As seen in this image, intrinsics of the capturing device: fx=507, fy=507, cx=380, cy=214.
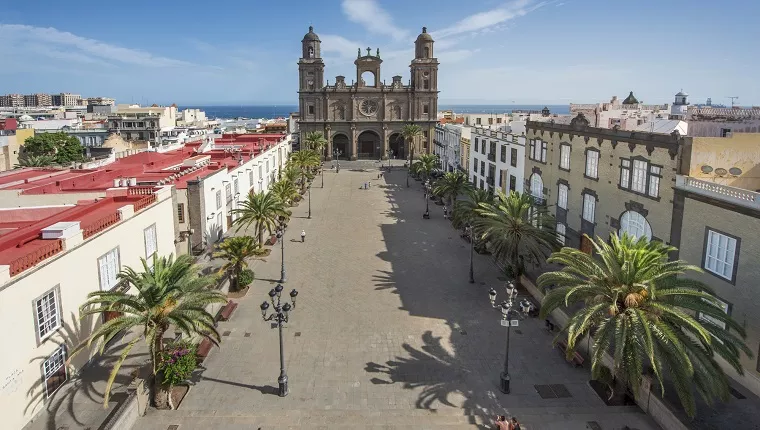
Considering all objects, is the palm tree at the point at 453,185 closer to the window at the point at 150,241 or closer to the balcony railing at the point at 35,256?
the window at the point at 150,241

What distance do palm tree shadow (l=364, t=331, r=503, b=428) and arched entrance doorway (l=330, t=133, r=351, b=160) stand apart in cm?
8248

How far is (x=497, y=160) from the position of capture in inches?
1902

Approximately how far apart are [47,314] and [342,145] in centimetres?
8811

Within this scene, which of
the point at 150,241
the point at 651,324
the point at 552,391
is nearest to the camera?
the point at 651,324

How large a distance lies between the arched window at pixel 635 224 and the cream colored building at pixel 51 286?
2374cm

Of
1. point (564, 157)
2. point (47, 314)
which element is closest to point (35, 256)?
point (47, 314)

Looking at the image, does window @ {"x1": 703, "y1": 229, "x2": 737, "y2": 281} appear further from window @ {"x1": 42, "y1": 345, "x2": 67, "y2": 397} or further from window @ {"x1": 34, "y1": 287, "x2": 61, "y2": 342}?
window @ {"x1": 42, "y1": 345, "x2": 67, "y2": 397}

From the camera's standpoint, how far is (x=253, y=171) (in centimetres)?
4975

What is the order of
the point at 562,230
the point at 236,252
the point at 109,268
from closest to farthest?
the point at 109,268 < the point at 236,252 < the point at 562,230

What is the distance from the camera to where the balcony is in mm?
18217

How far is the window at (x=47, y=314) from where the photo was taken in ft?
53.7

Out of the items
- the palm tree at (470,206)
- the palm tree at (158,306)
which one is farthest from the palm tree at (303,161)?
the palm tree at (158,306)

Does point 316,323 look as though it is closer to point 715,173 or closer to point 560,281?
point 560,281

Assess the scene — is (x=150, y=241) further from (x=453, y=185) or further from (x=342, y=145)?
(x=342, y=145)
